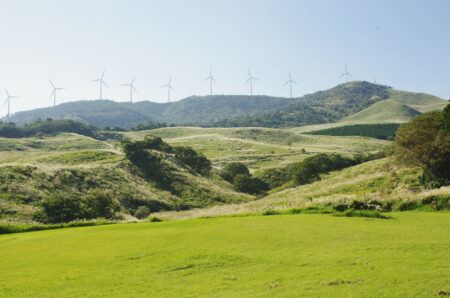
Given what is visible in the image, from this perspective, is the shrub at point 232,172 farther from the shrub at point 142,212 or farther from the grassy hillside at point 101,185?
the shrub at point 142,212

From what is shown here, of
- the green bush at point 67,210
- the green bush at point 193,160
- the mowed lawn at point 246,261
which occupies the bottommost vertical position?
the green bush at point 67,210

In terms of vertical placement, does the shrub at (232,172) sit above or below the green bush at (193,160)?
below

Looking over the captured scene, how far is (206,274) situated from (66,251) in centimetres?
718

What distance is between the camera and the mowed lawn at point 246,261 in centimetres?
834

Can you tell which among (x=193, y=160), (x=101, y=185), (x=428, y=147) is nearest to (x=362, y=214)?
(x=428, y=147)

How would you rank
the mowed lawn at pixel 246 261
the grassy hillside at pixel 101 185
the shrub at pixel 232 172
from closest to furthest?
the mowed lawn at pixel 246 261, the grassy hillside at pixel 101 185, the shrub at pixel 232 172

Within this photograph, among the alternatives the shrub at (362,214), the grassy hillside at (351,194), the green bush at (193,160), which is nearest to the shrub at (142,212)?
the grassy hillside at (351,194)

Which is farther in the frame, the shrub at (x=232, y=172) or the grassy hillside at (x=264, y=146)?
the grassy hillside at (x=264, y=146)

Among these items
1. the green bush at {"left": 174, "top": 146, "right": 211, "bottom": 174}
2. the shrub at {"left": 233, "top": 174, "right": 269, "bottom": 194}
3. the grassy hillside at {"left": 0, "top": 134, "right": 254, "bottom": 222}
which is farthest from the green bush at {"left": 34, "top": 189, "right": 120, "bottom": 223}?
the green bush at {"left": 174, "top": 146, "right": 211, "bottom": 174}

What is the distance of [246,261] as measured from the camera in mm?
10922

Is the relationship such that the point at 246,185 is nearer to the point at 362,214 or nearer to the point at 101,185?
the point at 101,185

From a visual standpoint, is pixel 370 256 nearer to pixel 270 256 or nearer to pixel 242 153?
pixel 270 256

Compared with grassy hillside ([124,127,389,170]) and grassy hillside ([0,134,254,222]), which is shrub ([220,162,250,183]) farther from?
grassy hillside ([124,127,389,170])

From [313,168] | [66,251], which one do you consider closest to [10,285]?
[66,251]
